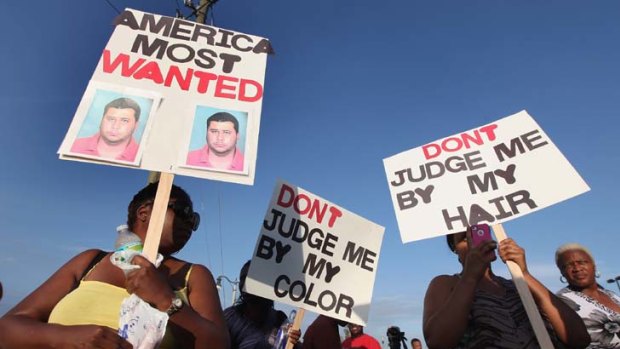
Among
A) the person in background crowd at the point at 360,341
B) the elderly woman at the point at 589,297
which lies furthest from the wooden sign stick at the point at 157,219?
the person in background crowd at the point at 360,341

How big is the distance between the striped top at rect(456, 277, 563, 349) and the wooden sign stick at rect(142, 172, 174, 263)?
1726mm

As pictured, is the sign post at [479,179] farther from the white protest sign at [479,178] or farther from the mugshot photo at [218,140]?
the mugshot photo at [218,140]

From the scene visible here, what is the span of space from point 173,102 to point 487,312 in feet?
7.11

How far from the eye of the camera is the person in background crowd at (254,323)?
3463mm

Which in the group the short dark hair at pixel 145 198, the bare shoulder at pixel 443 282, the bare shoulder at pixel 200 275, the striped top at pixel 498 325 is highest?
the short dark hair at pixel 145 198

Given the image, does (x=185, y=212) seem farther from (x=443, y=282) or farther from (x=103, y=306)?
(x=443, y=282)

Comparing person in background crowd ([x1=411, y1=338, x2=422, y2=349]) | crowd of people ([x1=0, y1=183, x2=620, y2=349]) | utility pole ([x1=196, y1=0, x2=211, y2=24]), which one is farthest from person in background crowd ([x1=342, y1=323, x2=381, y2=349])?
person in background crowd ([x1=411, y1=338, x2=422, y2=349])

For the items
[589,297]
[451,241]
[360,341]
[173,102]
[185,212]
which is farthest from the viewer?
[360,341]

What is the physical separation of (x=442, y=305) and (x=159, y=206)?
1629 mm

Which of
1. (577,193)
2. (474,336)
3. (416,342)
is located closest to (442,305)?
(474,336)

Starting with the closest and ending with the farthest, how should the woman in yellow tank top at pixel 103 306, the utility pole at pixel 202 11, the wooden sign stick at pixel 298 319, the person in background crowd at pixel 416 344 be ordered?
the woman in yellow tank top at pixel 103 306 → the wooden sign stick at pixel 298 319 → the utility pole at pixel 202 11 → the person in background crowd at pixel 416 344

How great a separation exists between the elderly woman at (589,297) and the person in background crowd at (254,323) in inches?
95.8

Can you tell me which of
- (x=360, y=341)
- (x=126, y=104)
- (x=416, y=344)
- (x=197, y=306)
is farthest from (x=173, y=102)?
(x=416, y=344)

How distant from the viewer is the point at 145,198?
6.98 feet
